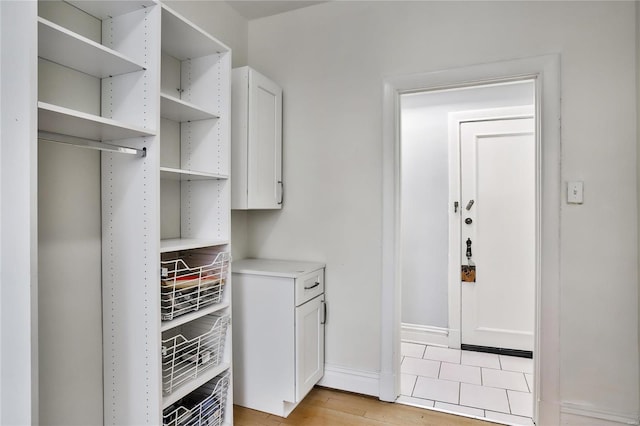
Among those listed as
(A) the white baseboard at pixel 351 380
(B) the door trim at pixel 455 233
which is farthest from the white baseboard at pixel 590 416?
(B) the door trim at pixel 455 233

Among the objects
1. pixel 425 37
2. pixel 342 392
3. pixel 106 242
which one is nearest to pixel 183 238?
pixel 106 242

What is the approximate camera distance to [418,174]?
3568mm

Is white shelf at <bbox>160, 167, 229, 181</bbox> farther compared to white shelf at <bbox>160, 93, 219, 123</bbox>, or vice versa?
white shelf at <bbox>160, 167, 229, 181</bbox>

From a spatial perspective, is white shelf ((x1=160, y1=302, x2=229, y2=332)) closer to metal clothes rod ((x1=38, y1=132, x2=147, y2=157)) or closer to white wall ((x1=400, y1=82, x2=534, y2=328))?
metal clothes rod ((x1=38, y1=132, x2=147, y2=157))

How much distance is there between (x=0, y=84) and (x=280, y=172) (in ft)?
5.46

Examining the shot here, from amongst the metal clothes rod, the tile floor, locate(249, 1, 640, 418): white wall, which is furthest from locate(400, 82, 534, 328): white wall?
the metal clothes rod

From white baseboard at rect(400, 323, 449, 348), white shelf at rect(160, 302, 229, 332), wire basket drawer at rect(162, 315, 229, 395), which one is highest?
white shelf at rect(160, 302, 229, 332)

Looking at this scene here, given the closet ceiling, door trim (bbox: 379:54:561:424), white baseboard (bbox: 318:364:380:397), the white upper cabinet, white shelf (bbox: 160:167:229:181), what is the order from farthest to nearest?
the closet ceiling < white baseboard (bbox: 318:364:380:397) < the white upper cabinet < door trim (bbox: 379:54:561:424) < white shelf (bbox: 160:167:229:181)

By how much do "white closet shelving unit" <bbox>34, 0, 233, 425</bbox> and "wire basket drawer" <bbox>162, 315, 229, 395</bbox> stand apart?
0.01 m

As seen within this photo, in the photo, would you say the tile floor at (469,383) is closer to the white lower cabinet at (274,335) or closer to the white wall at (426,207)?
the white wall at (426,207)

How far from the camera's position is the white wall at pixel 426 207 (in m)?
3.47

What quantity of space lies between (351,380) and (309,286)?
2.36 ft

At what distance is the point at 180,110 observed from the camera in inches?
73.0

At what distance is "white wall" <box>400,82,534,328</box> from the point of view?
347cm
